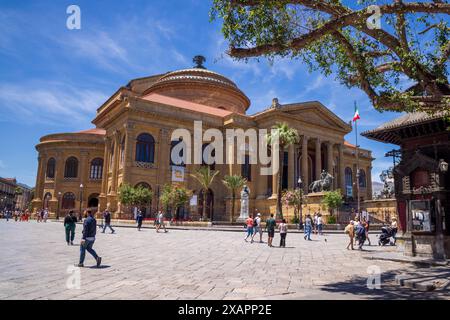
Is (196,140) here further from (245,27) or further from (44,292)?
(44,292)

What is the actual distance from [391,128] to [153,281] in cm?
1200

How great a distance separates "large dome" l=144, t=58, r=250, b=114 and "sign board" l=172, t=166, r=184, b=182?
46.9 ft

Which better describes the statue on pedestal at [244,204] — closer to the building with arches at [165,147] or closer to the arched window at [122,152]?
the building with arches at [165,147]

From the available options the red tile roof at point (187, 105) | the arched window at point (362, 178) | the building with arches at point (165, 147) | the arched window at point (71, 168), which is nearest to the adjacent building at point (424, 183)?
the building with arches at point (165, 147)

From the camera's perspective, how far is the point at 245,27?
30.3 feet

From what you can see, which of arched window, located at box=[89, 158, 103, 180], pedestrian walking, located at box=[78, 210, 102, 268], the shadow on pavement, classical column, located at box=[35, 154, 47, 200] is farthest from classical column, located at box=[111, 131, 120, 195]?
the shadow on pavement

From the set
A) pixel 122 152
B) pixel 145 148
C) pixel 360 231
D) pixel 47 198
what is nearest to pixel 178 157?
pixel 145 148

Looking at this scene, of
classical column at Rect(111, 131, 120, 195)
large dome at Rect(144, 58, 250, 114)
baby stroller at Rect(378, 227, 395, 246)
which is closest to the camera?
baby stroller at Rect(378, 227, 395, 246)

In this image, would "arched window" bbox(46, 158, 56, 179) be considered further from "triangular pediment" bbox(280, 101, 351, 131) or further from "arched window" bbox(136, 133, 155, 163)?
"triangular pediment" bbox(280, 101, 351, 131)

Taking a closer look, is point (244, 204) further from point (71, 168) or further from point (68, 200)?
point (71, 168)

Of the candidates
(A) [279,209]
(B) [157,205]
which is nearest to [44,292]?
(A) [279,209]

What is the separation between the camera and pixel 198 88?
5316cm

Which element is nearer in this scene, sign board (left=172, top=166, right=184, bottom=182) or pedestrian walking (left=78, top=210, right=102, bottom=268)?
pedestrian walking (left=78, top=210, right=102, bottom=268)

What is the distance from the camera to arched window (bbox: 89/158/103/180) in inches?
1933
